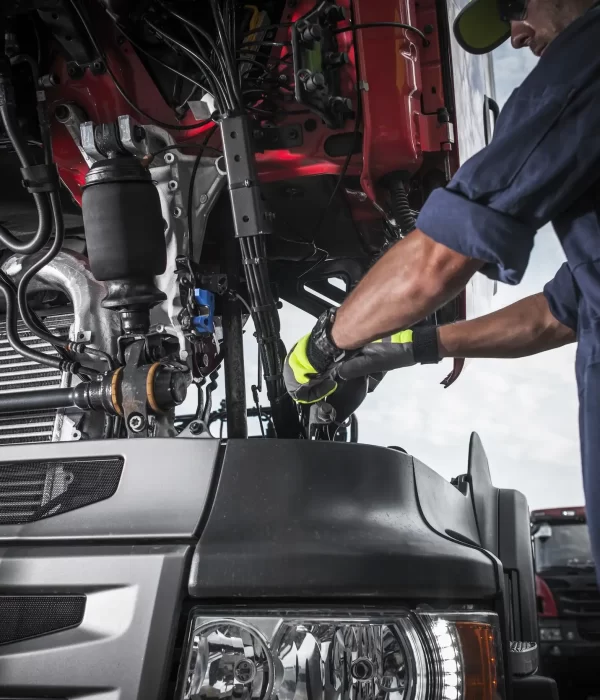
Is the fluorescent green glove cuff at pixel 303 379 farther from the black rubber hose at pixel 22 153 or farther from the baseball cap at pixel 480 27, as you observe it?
the baseball cap at pixel 480 27

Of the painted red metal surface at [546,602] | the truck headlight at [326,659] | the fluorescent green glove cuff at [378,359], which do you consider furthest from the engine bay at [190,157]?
the painted red metal surface at [546,602]

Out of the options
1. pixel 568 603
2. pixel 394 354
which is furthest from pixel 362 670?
pixel 568 603

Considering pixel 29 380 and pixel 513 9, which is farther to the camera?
pixel 29 380

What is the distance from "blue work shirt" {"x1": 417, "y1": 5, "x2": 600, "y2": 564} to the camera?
127 centimetres

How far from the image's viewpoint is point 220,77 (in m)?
1.90

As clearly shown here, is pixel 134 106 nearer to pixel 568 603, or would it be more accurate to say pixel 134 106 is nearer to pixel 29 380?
pixel 29 380

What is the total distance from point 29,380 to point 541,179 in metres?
1.61

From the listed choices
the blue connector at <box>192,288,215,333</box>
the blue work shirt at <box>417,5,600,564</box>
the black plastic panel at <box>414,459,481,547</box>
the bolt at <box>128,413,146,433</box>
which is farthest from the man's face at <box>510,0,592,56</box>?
the bolt at <box>128,413,146,433</box>

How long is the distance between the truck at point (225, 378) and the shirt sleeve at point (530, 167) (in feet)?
1.25

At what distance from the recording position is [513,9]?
65.9 inches

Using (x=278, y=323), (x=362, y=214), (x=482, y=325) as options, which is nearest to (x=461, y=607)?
(x=278, y=323)

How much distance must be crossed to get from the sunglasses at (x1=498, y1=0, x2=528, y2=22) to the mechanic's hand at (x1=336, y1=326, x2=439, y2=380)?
0.72 metres

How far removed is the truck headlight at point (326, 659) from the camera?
3.57 ft

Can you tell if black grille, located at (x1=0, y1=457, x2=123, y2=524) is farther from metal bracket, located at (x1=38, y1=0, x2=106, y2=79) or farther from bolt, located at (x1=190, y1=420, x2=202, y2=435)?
metal bracket, located at (x1=38, y1=0, x2=106, y2=79)
